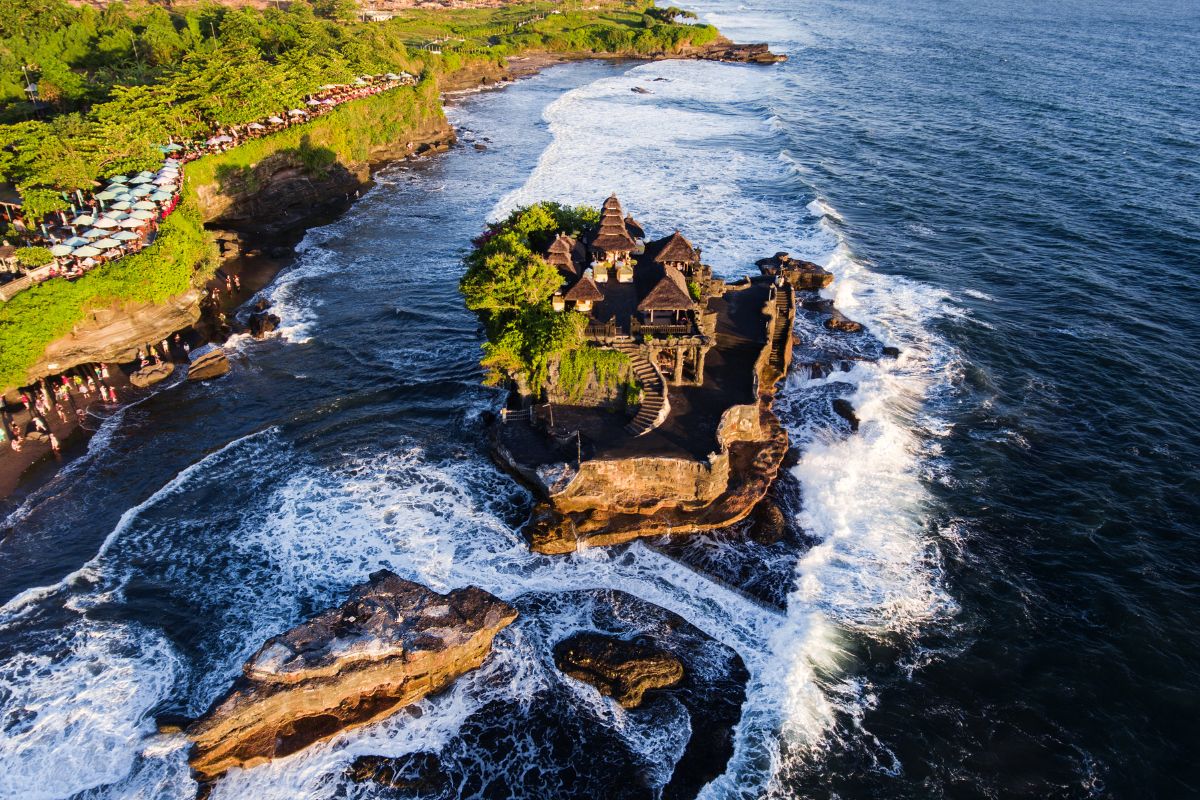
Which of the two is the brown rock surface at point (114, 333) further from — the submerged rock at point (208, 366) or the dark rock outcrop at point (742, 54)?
the dark rock outcrop at point (742, 54)

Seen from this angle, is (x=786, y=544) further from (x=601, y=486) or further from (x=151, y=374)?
(x=151, y=374)

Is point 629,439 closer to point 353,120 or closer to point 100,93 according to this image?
point 353,120

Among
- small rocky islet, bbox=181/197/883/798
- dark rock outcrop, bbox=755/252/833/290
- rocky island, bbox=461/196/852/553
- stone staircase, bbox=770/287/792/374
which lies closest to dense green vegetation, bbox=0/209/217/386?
small rocky islet, bbox=181/197/883/798

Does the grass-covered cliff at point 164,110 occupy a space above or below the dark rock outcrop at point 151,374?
above

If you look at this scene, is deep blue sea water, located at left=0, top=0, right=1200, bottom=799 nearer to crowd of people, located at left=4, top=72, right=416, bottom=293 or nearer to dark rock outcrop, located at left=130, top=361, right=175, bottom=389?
dark rock outcrop, located at left=130, top=361, right=175, bottom=389

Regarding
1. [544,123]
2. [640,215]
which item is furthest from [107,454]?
[544,123]

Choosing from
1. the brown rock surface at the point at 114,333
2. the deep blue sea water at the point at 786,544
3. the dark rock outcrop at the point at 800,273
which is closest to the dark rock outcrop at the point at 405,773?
the deep blue sea water at the point at 786,544
